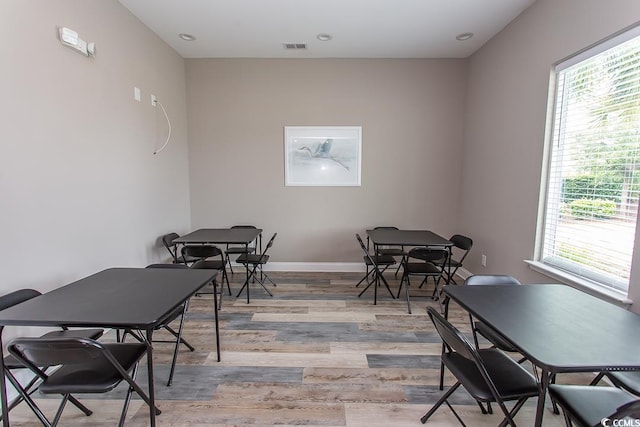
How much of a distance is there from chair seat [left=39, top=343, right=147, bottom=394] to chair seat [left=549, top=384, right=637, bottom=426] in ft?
6.93

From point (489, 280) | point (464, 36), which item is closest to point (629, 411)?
point (489, 280)

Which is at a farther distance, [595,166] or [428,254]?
[428,254]

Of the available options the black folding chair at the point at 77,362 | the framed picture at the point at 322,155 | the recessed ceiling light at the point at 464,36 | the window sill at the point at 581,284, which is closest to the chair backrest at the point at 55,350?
the black folding chair at the point at 77,362

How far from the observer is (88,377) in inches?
59.3

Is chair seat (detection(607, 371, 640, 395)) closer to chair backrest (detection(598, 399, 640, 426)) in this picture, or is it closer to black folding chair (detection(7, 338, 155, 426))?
chair backrest (detection(598, 399, 640, 426))

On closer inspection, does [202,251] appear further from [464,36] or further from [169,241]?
[464,36]

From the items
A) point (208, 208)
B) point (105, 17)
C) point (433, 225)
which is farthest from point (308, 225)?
point (105, 17)

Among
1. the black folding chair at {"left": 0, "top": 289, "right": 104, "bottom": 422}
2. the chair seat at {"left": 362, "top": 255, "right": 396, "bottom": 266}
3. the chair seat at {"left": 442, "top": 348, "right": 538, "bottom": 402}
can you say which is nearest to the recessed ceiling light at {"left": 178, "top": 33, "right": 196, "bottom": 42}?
the black folding chair at {"left": 0, "top": 289, "right": 104, "bottom": 422}

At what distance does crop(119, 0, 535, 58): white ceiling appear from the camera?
2.99 metres

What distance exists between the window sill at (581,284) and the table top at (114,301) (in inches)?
110

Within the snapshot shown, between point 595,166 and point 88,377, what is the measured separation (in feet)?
11.8

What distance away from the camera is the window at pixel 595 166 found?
2053 mm

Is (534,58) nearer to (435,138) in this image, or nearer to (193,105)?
(435,138)

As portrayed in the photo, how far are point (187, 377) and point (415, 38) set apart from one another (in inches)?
169
